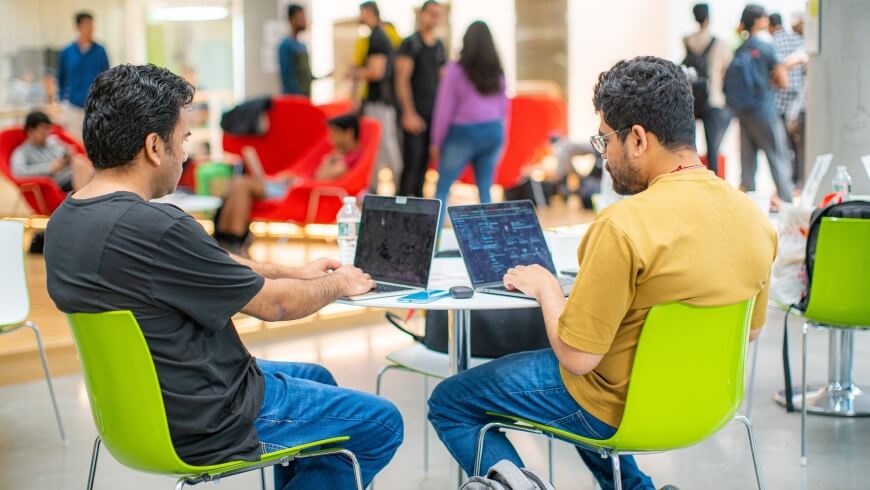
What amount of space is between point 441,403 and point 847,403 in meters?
2.31

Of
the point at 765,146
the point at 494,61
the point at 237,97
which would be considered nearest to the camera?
the point at 494,61

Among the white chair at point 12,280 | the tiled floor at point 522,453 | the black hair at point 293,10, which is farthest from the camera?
the black hair at point 293,10

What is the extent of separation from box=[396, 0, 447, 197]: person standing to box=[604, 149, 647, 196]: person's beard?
5.11m

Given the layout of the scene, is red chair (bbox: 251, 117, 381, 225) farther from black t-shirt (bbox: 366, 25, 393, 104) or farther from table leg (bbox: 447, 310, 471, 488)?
table leg (bbox: 447, 310, 471, 488)

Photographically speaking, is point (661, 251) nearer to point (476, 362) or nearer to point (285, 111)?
point (476, 362)

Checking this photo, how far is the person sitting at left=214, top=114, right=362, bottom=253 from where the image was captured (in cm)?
738

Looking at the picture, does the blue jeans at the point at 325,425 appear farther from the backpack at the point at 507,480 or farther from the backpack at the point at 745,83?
the backpack at the point at 745,83

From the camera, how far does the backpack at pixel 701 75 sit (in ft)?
26.2

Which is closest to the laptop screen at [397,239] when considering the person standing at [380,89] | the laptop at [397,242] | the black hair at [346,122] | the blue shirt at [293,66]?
the laptop at [397,242]

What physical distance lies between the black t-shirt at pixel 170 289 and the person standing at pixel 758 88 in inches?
238

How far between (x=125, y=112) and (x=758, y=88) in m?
6.24

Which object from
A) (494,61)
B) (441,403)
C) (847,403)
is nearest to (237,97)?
(494,61)

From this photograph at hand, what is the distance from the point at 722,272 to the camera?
2.28 m

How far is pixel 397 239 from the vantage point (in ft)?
9.94
